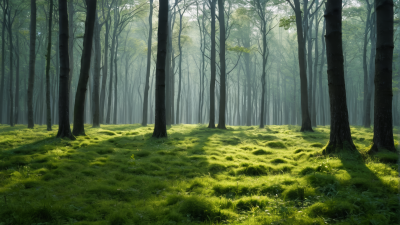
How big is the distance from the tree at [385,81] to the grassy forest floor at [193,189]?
61 cm

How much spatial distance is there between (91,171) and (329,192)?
5.19 meters

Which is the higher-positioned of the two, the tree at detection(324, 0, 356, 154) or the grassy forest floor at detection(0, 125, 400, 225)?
the tree at detection(324, 0, 356, 154)

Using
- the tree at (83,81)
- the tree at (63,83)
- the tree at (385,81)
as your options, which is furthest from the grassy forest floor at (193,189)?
the tree at (83,81)

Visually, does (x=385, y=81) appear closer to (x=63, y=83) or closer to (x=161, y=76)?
(x=161, y=76)

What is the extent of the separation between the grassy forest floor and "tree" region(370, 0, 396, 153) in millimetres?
615

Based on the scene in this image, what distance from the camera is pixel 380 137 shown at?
6500 mm

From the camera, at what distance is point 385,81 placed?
21.2 ft

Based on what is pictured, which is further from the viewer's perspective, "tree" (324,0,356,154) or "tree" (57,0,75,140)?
"tree" (57,0,75,140)

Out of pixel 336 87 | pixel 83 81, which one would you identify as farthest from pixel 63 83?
pixel 336 87

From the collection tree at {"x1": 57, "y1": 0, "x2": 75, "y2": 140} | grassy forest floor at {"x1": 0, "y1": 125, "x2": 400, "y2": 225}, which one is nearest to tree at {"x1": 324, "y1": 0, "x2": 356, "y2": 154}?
grassy forest floor at {"x1": 0, "y1": 125, "x2": 400, "y2": 225}

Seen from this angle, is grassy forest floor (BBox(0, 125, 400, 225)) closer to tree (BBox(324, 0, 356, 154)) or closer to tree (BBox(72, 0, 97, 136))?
tree (BBox(324, 0, 356, 154))

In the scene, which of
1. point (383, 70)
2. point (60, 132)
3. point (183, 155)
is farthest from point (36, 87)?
point (383, 70)

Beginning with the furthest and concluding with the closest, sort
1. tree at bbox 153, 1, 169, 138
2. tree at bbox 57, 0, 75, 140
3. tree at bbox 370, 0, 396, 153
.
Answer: tree at bbox 153, 1, 169, 138 < tree at bbox 57, 0, 75, 140 < tree at bbox 370, 0, 396, 153

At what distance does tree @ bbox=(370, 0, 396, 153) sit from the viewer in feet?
21.1
